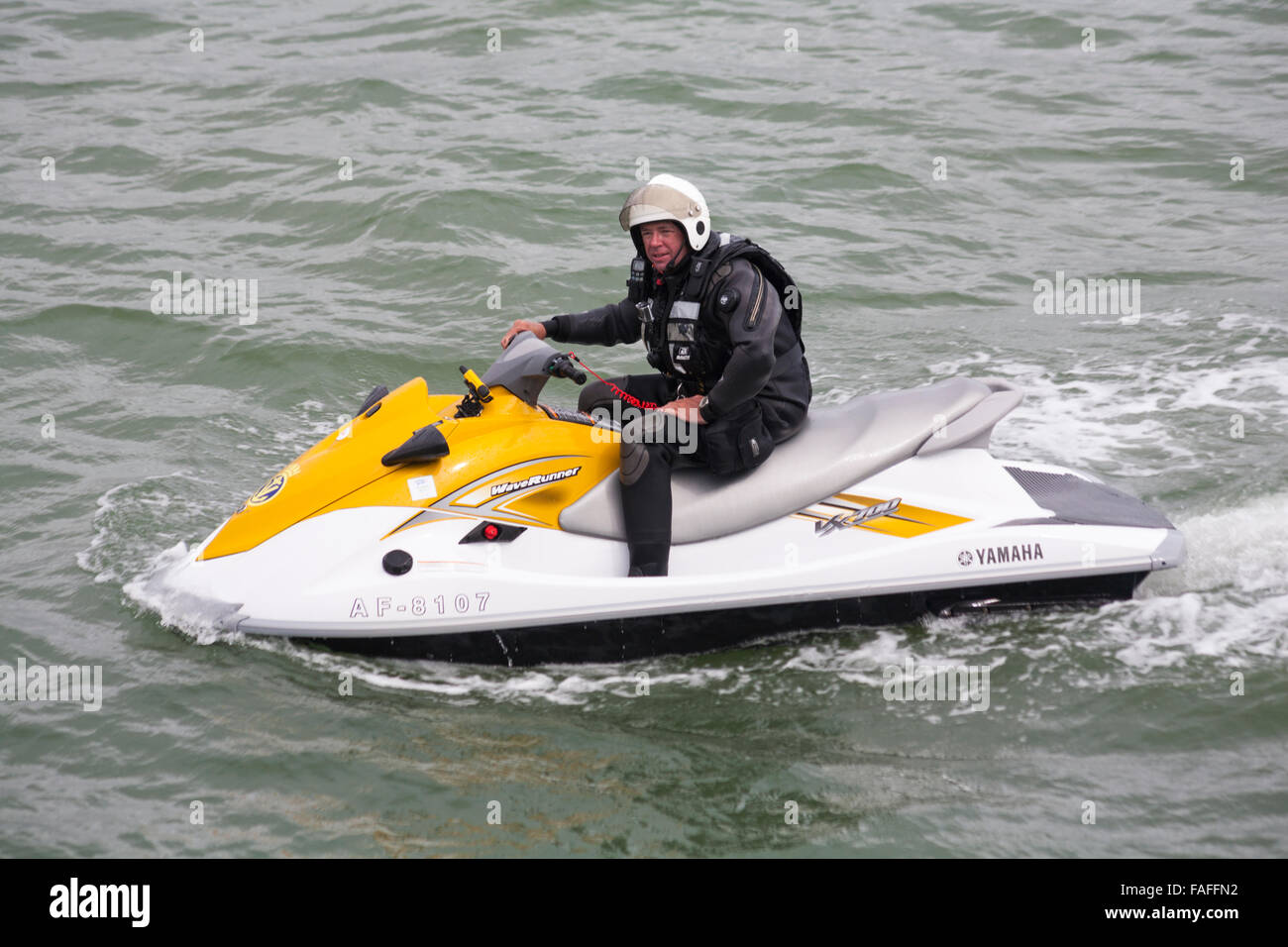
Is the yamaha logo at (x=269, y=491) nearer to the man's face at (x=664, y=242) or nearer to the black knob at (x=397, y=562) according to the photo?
the black knob at (x=397, y=562)

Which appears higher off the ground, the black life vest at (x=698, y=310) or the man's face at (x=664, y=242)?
the man's face at (x=664, y=242)

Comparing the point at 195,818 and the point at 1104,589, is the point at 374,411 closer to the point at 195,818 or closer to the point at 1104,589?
the point at 195,818

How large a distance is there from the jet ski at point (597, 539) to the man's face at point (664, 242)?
1.76 feet

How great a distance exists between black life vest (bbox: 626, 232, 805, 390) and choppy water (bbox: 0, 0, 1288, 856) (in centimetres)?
121

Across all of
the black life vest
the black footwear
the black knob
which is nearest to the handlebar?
the black life vest

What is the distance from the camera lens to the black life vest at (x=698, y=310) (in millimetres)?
4992

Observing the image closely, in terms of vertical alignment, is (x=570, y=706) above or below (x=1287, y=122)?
below

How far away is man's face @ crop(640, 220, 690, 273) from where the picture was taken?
491cm

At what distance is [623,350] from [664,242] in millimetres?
3792

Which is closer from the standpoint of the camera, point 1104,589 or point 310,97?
point 1104,589

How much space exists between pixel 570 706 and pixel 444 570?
71 centimetres

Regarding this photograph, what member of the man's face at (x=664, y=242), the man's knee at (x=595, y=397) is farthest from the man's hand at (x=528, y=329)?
the man's face at (x=664, y=242)
